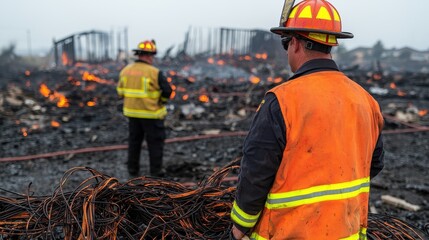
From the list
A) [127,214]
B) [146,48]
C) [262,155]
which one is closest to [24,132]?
[146,48]

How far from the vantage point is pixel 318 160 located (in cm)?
188

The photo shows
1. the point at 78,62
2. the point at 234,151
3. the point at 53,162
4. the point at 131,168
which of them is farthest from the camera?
the point at 78,62

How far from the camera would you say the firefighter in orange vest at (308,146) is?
187cm

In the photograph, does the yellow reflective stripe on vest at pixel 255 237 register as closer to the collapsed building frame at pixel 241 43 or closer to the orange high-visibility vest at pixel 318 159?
the orange high-visibility vest at pixel 318 159

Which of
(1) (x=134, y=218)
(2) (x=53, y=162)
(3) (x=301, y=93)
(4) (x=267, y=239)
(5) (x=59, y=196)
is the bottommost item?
(2) (x=53, y=162)

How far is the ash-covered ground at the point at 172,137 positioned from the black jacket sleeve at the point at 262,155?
2.13m

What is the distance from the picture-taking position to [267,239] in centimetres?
204

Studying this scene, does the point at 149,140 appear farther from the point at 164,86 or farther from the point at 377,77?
the point at 377,77

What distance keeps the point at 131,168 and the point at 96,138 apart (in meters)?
2.46

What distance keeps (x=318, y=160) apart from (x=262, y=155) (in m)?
0.30

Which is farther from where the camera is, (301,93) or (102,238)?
(102,238)

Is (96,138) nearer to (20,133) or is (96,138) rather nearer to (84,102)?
(20,133)

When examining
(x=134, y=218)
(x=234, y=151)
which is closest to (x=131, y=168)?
(x=234, y=151)

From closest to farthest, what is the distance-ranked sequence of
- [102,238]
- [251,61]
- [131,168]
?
[102,238]
[131,168]
[251,61]
